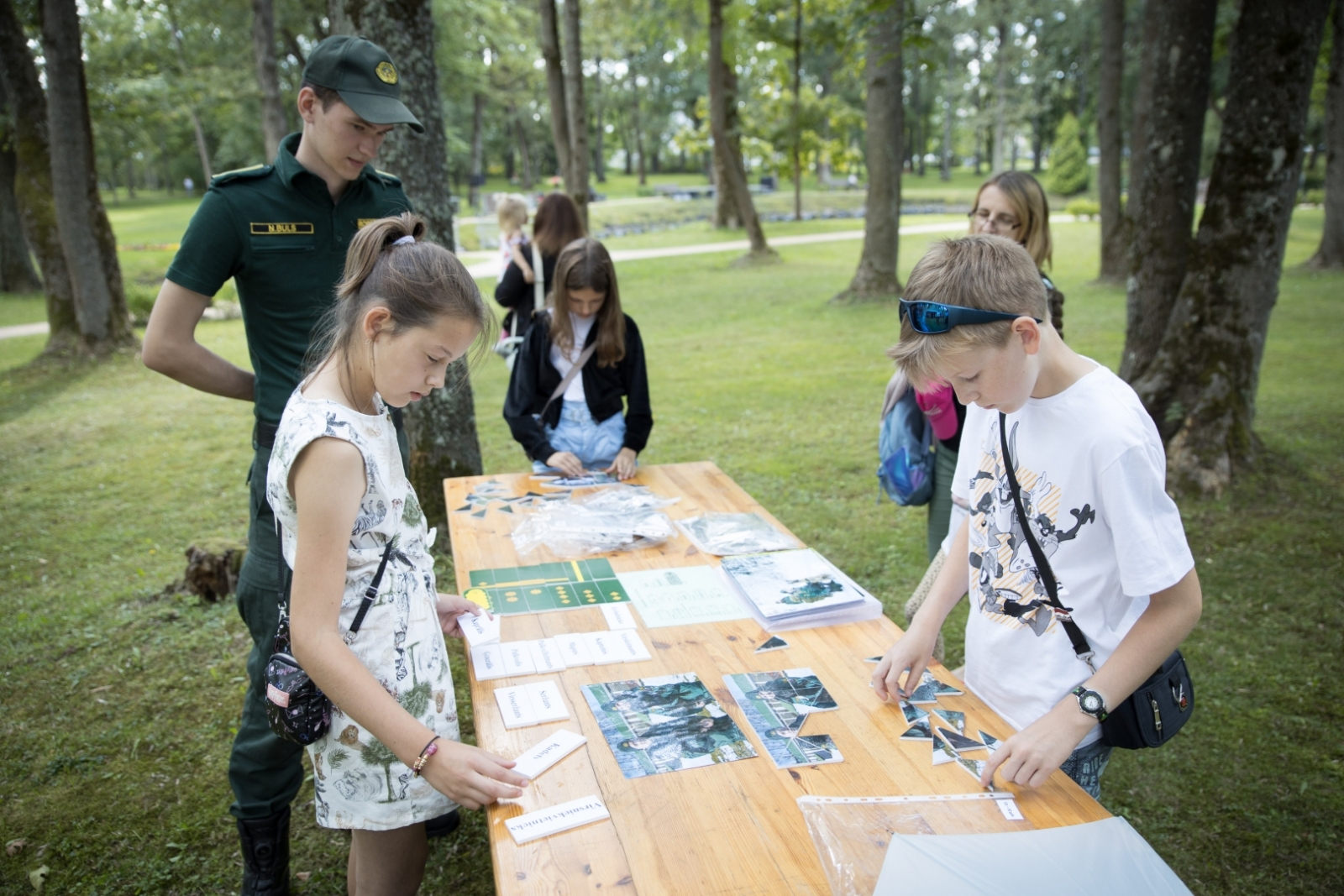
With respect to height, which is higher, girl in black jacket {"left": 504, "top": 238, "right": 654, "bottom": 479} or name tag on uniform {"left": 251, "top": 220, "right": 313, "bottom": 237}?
name tag on uniform {"left": 251, "top": 220, "right": 313, "bottom": 237}

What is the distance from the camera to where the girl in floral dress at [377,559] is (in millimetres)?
1590

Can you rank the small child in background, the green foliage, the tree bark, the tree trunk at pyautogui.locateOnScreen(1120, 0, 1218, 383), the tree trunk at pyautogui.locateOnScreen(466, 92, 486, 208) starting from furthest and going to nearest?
the tree trunk at pyautogui.locateOnScreen(466, 92, 486, 208), the green foliage, the tree bark, the small child in background, the tree trunk at pyautogui.locateOnScreen(1120, 0, 1218, 383)

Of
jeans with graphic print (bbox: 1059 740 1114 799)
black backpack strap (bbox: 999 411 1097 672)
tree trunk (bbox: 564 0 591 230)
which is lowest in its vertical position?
jeans with graphic print (bbox: 1059 740 1114 799)

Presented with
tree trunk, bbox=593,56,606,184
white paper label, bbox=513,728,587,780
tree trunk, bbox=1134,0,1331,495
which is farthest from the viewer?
tree trunk, bbox=593,56,606,184

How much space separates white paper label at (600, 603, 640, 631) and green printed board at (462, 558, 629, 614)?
0.11 feet

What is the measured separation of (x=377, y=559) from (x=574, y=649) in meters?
0.56

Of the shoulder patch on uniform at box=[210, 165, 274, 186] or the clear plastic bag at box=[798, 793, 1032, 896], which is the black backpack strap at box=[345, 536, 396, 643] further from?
the shoulder patch on uniform at box=[210, 165, 274, 186]

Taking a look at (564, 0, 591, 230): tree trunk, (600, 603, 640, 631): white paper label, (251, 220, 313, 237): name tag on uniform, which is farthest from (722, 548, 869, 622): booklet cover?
(564, 0, 591, 230): tree trunk

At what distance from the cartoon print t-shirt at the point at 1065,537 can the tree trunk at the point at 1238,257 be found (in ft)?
13.2

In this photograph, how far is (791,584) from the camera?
2418 mm

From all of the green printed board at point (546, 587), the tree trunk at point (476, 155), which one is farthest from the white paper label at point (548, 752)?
the tree trunk at point (476, 155)

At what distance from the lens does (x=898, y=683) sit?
1.92 m

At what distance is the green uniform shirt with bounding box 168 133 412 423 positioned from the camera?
2.38 metres

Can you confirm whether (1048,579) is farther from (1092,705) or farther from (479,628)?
(479,628)
